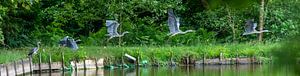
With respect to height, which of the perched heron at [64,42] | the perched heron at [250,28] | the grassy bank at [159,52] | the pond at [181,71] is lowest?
the pond at [181,71]

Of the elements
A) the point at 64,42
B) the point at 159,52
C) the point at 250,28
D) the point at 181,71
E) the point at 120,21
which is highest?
the point at 120,21

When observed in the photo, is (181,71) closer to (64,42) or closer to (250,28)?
(64,42)

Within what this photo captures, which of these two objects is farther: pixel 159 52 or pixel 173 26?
pixel 173 26

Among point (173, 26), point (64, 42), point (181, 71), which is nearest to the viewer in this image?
point (181, 71)

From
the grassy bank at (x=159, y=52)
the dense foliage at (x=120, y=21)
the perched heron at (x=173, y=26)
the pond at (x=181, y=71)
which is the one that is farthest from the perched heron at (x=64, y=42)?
the perched heron at (x=173, y=26)

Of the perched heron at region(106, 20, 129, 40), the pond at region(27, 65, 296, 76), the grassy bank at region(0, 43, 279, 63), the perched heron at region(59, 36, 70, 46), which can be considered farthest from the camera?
the perched heron at region(106, 20, 129, 40)

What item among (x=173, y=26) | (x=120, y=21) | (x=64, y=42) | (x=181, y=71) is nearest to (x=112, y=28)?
(x=120, y=21)

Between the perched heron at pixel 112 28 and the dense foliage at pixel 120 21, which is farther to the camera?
the dense foliage at pixel 120 21

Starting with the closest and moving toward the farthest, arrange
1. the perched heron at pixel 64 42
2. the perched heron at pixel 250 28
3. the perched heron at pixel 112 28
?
the perched heron at pixel 64 42, the perched heron at pixel 112 28, the perched heron at pixel 250 28

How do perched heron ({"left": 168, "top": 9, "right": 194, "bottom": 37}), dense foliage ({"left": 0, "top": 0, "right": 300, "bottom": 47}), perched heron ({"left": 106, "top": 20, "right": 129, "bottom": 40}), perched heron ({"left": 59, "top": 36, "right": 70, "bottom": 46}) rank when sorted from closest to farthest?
perched heron ({"left": 59, "top": 36, "right": 70, "bottom": 46}) < perched heron ({"left": 168, "top": 9, "right": 194, "bottom": 37}) < perched heron ({"left": 106, "top": 20, "right": 129, "bottom": 40}) < dense foliage ({"left": 0, "top": 0, "right": 300, "bottom": 47})

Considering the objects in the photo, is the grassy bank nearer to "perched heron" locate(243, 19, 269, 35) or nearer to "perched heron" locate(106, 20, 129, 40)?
"perched heron" locate(243, 19, 269, 35)

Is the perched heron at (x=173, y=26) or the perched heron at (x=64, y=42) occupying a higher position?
the perched heron at (x=173, y=26)

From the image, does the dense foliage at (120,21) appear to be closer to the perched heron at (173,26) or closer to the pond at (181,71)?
the perched heron at (173,26)

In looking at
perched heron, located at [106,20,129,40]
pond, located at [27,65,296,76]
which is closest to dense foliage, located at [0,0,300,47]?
perched heron, located at [106,20,129,40]
